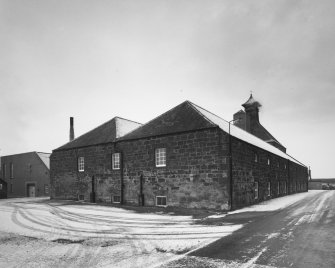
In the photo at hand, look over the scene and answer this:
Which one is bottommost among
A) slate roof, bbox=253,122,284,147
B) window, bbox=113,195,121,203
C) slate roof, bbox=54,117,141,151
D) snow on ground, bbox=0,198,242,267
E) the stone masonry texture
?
window, bbox=113,195,121,203

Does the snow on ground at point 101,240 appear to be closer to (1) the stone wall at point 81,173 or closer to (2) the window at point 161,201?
(2) the window at point 161,201

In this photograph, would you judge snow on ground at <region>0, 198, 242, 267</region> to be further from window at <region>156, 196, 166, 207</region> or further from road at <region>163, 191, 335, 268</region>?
window at <region>156, 196, 166, 207</region>

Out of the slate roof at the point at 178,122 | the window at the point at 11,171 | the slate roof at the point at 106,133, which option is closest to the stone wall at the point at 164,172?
the slate roof at the point at 178,122

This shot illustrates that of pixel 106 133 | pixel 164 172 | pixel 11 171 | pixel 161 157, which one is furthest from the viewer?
pixel 11 171

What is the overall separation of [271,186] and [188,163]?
13.0m

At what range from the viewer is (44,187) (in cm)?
3972

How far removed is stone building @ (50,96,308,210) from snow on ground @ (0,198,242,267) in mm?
4255

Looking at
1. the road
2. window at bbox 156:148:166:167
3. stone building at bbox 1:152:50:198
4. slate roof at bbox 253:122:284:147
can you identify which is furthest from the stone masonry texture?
slate roof at bbox 253:122:284:147

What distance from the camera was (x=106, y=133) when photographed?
2545cm

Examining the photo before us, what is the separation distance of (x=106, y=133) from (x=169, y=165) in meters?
8.69

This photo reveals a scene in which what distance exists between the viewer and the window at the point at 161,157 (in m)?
20.0

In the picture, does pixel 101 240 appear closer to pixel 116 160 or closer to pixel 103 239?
pixel 103 239

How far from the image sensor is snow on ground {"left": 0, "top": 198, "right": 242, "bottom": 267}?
729 cm

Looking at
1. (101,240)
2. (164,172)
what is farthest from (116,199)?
(101,240)
